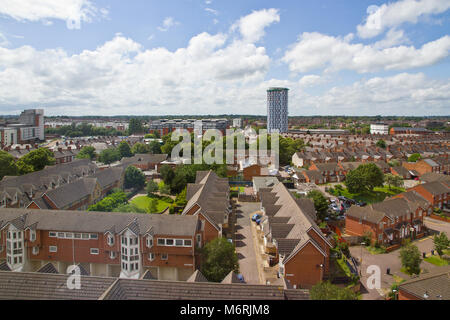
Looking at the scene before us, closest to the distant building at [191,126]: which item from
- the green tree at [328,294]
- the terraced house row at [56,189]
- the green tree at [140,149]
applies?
the green tree at [140,149]

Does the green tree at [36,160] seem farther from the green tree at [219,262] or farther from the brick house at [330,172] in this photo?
the brick house at [330,172]

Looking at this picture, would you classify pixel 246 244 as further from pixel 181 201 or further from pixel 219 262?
pixel 181 201

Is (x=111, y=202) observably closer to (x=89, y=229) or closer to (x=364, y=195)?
(x=89, y=229)

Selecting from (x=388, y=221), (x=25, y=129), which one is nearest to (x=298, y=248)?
(x=388, y=221)

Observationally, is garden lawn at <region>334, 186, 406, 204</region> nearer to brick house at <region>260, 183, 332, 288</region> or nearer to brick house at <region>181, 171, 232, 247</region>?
brick house at <region>181, 171, 232, 247</region>

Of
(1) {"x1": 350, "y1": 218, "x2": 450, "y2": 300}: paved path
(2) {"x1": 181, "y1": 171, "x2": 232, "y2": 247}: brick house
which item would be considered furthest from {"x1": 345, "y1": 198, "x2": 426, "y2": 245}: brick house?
(2) {"x1": 181, "y1": 171, "x2": 232, "y2": 247}: brick house

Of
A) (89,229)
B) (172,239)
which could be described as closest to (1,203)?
(89,229)

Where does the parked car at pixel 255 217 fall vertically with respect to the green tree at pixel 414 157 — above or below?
below
